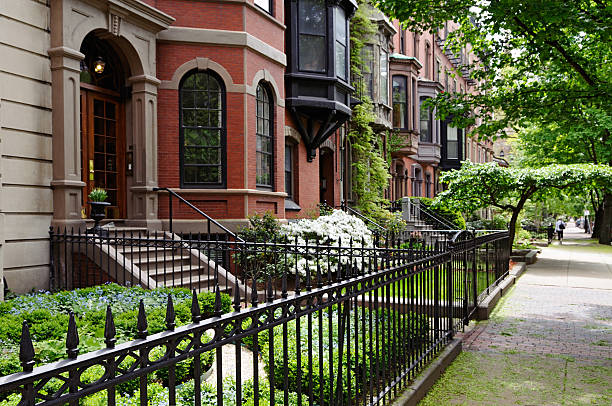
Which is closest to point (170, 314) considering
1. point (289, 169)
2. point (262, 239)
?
point (262, 239)

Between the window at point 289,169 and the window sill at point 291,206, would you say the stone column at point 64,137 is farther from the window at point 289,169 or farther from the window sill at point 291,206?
the window at point 289,169

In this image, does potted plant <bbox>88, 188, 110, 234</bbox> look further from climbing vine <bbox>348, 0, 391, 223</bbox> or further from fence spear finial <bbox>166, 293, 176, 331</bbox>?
climbing vine <bbox>348, 0, 391, 223</bbox>

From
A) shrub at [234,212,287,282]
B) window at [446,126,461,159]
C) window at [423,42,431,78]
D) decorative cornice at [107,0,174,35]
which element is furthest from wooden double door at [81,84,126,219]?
window at [446,126,461,159]

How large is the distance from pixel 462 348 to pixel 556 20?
201 inches

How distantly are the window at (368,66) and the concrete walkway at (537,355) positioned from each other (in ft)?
40.2

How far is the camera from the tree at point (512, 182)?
17.3 meters

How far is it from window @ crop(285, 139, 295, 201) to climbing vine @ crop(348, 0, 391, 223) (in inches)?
192

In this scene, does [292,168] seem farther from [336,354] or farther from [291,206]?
[336,354]

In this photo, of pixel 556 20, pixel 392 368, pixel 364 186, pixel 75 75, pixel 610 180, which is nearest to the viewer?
pixel 392 368

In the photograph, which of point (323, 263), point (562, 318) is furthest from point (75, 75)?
point (562, 318)

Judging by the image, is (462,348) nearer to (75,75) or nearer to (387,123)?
(75,75)

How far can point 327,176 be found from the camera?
19359 mm

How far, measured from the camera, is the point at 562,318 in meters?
8.95

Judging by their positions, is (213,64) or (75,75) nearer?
(75,75)
